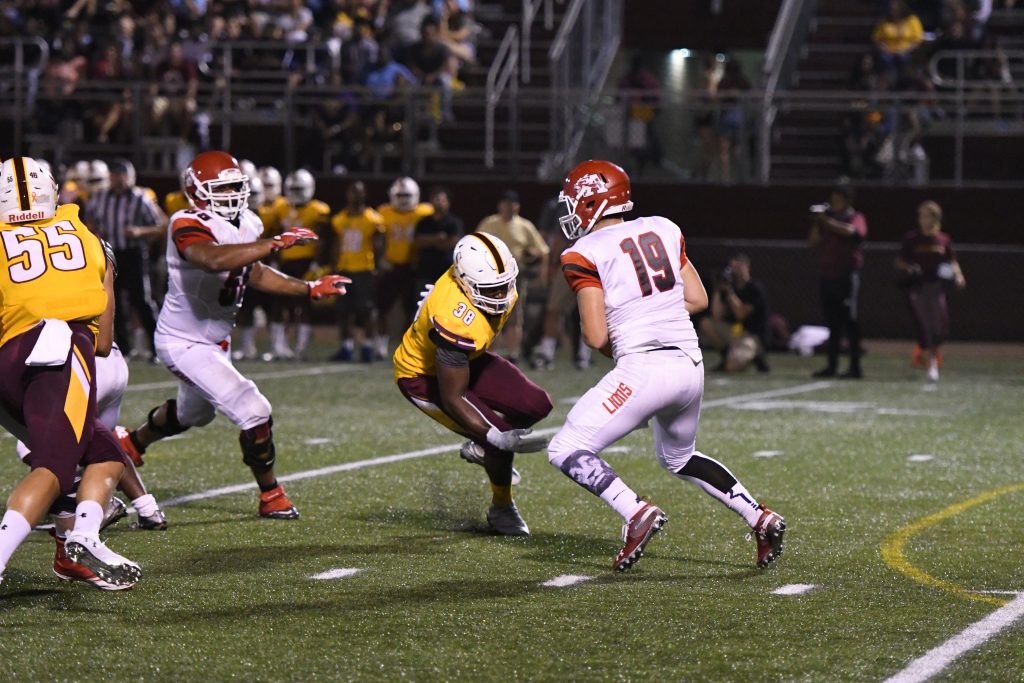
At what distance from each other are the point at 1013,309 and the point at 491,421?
13043 millimetres

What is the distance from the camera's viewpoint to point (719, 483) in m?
6.67

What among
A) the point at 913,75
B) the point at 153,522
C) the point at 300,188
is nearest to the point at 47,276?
the point at 153,522

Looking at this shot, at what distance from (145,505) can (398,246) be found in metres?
10.5

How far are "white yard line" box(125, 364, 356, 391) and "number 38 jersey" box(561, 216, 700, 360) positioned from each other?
314 inches

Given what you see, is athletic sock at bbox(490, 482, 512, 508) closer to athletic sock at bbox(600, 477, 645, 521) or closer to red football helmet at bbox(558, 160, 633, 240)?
athletic sock at bbox(600, 477, 645, 521)

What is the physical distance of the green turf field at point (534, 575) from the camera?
5.20 metres

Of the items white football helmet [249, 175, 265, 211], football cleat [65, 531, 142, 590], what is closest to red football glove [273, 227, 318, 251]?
football cleat [65, 531, 142, 590]

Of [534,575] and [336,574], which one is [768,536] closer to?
[534,575]

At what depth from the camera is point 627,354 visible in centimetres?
645

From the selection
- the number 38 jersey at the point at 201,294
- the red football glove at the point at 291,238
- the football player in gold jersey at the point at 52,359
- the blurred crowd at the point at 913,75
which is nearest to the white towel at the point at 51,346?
the football player in gold jersey at the point at 52,359

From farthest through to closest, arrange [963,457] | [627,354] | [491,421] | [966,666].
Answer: [963,457] → [491,421] → [627,354] → [966,666]

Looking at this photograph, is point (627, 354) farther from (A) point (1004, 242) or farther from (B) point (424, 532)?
(A) point (1004, 242)

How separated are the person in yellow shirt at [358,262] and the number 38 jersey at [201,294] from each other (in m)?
8.76

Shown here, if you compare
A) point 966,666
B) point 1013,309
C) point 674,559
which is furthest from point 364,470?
point 1013,309
